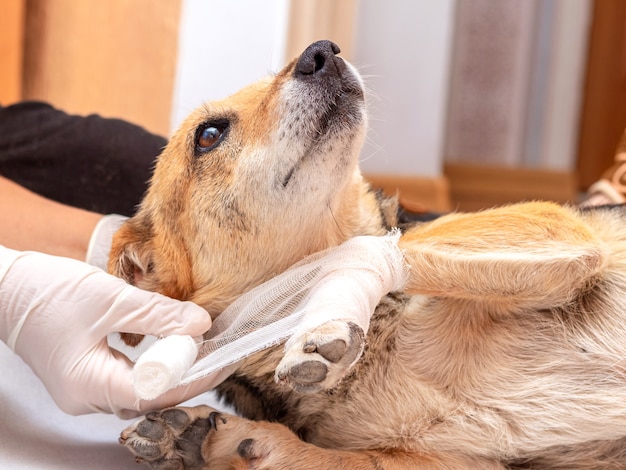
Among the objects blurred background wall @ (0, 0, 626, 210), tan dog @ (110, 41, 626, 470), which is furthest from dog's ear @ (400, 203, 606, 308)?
blurred background wall @ (0, 0, 626, 210)

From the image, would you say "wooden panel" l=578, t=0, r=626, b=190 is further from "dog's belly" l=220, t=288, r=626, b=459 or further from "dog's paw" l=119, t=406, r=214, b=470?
"dog's paw" l=119, t=406, r=214, b=470

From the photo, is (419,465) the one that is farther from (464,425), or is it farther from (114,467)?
(114,467)

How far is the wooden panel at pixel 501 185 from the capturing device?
5.45 metres

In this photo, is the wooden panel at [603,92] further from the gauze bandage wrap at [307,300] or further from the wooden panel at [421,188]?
the gauze bandage wrap at [307,300]

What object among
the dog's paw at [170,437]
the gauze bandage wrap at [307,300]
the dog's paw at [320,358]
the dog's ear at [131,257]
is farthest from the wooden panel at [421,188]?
the dog's paw at [320,358]

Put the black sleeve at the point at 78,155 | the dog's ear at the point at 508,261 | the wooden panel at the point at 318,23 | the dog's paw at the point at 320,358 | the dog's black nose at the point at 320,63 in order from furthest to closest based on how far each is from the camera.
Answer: the wooden panel at the point at 318,23 < the black sleeve at the point at 78,155 < the dog's black nose at the point at 320,63 < the dog's ear at the point at 508,261 < the dog's paw at the point at 320,358

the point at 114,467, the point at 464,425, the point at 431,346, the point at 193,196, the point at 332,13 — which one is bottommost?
the point at 114,467

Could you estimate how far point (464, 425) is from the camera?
130 centimetres

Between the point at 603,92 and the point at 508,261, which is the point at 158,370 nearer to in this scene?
the point at 508,261

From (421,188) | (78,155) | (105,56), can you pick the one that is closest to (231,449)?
(78,155)

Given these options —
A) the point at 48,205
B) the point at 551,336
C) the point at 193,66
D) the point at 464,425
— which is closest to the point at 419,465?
the point at 464,425

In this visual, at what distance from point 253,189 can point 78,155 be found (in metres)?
1.15

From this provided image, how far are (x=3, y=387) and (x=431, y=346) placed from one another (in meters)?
0.81

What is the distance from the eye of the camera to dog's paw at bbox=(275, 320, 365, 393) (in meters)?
1.05
